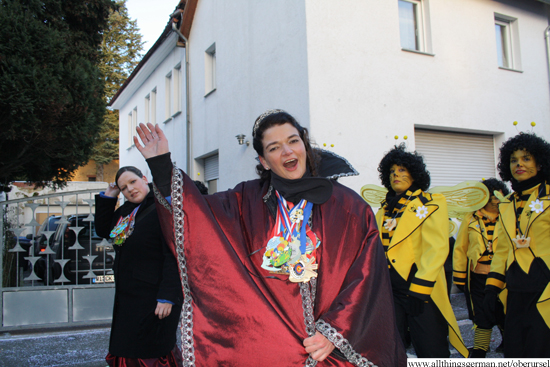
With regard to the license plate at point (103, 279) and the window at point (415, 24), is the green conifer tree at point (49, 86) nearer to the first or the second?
the license plate at point (103, 279)

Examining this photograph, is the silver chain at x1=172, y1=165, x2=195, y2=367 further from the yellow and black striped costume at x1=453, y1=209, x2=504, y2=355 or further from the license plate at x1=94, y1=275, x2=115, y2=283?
the license plate at x1=94, y1=275, x2=115, y2=283

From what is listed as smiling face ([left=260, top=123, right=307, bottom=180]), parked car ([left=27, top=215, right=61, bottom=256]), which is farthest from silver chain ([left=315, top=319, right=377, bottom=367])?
parked car ([left=27, top=215, right=61, bottom=256])

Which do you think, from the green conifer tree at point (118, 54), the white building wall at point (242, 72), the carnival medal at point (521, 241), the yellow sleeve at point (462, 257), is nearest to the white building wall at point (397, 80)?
the white building wall at point (242, 72)

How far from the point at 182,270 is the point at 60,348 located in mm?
4583

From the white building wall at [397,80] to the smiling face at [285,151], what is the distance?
A: 5.52 m

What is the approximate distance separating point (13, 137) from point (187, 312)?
5236 millimetres

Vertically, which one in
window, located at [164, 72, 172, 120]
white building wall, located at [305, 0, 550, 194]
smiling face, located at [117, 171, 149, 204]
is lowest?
smiling face, located at [117, 171, 149, 204]

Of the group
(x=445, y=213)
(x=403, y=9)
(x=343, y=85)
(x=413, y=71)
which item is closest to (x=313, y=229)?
(x=445, y=213)

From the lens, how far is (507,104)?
34.7 feet

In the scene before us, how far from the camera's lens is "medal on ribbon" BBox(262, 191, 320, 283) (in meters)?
2.27

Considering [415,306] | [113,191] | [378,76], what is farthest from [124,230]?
[378,76]

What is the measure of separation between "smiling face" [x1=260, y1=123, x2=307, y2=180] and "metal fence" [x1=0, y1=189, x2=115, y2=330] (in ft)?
16.6

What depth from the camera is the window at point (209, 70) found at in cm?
1342

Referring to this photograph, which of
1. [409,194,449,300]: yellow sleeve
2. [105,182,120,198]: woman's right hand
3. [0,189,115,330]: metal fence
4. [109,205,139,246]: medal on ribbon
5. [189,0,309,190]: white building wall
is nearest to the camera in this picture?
[109,205,139,246]: medal on ribbon
